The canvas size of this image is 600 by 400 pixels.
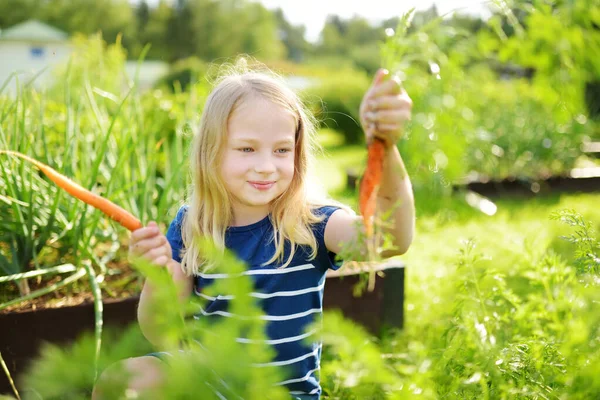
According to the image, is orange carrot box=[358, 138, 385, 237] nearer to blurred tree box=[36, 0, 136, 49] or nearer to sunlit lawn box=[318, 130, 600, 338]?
sunlit lawn box=[318, 130, 600, 338]

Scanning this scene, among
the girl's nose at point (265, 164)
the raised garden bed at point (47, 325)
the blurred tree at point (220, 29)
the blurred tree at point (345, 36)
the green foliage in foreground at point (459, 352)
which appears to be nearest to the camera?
the green foliage in foreground at point (459, 352)

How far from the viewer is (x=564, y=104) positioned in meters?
1.23

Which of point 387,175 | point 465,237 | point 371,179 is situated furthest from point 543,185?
point 371,179

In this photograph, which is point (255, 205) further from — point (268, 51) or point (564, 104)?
point (268, 51)

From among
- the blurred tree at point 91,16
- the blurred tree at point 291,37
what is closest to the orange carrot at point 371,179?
the blurred tree at point 91,16

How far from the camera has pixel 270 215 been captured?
5.98 feet

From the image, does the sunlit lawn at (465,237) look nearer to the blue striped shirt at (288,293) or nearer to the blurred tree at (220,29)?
the blue striped shirt at (288,293)

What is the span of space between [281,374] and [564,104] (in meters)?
0.88

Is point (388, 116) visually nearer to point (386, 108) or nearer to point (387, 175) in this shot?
point (386, 108)

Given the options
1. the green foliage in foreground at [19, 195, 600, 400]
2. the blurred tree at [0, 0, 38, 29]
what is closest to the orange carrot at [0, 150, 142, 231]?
the green foliage in foreground at [19, 195, 600, 400]

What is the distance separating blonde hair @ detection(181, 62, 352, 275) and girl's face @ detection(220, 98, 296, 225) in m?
0.03

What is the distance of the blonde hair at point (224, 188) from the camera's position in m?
1.75

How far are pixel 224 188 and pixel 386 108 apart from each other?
0.63 metres

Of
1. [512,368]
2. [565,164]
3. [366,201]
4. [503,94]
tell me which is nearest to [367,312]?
[366,201]
